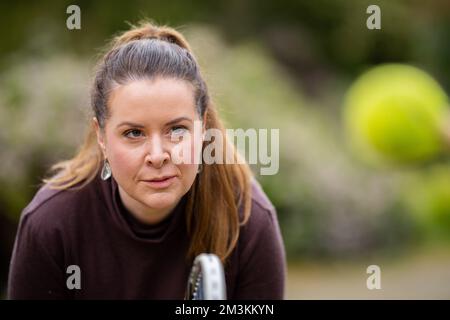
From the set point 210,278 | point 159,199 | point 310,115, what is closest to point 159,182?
point 159,199

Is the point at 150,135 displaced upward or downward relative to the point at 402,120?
downward

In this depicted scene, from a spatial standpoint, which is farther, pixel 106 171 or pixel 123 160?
pixel 106 171

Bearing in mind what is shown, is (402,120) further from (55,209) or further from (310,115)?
(310,115)

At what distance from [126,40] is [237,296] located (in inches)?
25.2

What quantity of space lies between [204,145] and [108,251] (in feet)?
1.05

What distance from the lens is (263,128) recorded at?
13.3 ft

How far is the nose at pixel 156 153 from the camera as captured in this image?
1399 mm

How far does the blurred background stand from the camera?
2.96 metres

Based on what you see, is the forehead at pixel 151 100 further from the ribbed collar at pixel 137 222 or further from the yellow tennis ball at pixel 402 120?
the yellow tennis ball at pixel 402 120

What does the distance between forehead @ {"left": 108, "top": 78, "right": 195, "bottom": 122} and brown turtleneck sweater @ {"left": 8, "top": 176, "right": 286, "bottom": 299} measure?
28 centimetres

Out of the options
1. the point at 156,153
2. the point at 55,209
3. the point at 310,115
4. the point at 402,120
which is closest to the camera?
the point at 156,153

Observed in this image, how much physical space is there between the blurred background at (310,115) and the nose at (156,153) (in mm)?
359

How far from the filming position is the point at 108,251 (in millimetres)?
1692

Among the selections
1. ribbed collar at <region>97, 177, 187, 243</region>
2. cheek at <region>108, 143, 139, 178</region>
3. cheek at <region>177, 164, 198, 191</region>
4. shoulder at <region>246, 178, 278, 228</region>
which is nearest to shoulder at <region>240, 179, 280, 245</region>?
shoulder at <region>246, 178, 278, 228</region>
